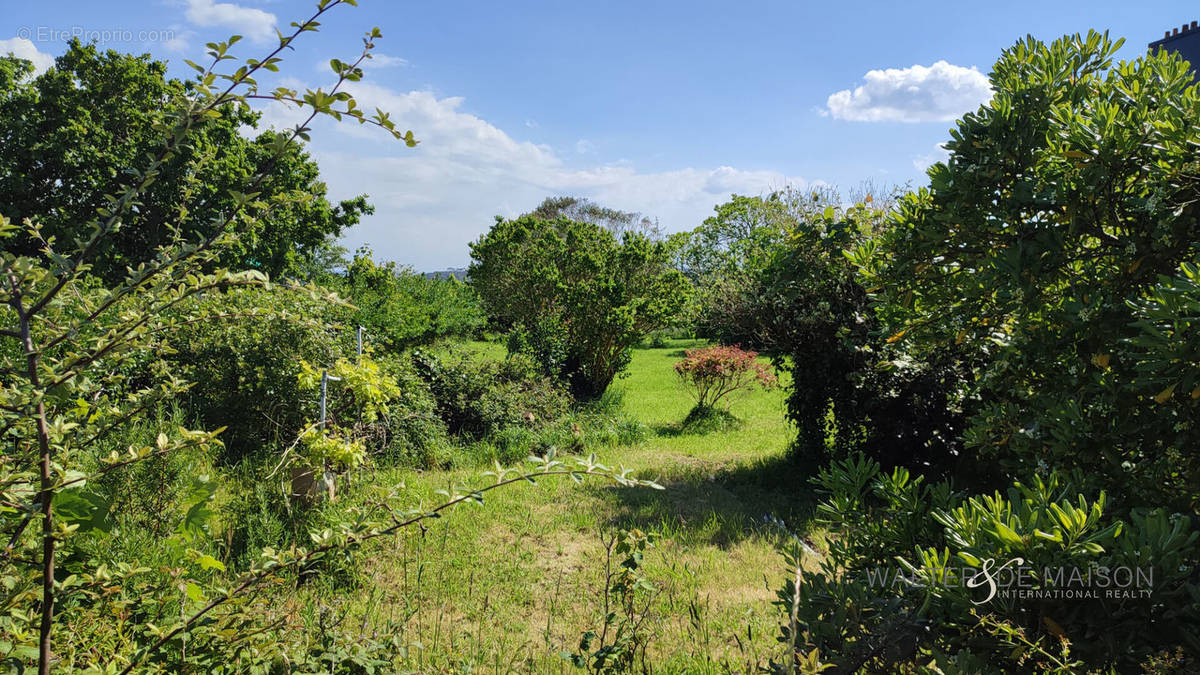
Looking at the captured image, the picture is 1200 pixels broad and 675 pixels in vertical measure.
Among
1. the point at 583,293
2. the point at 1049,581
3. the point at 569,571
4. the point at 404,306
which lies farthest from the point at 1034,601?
the point at 404,306

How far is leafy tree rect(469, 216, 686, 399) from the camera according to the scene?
12172 mm

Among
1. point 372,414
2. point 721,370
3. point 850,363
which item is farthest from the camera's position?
point 721,370

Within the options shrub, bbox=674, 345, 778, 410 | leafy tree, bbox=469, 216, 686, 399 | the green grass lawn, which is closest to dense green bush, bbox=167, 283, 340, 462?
the green grass lawn

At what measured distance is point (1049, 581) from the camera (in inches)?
51.7

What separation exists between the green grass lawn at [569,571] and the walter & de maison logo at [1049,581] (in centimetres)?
126

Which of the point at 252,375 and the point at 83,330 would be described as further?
the point at 252,375

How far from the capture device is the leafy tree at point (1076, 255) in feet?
6.43

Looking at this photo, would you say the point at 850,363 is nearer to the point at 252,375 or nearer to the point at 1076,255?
the point at 1076,255

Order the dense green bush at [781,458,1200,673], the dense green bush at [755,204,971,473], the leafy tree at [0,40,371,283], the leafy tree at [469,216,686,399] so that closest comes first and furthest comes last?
the dense green bush at [781,458,1200,673] → the dense green bush at [755,204,971,473] → the leafy tree at [469,216,686,399] → the leafy tree at [0,40,371,283]

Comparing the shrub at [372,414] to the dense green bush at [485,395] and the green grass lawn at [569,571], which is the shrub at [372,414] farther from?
the green grass lawn at [569,571]

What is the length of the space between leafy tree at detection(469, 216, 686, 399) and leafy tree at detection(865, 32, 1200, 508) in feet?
29.4

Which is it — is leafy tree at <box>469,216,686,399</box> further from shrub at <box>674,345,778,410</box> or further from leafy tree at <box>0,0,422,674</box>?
leafy tree at <box>0,0,422,674</box>

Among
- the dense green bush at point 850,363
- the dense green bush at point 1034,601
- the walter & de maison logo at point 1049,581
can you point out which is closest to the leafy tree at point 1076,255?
the dense green bush at point 1034,601

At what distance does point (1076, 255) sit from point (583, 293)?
1019 cm
